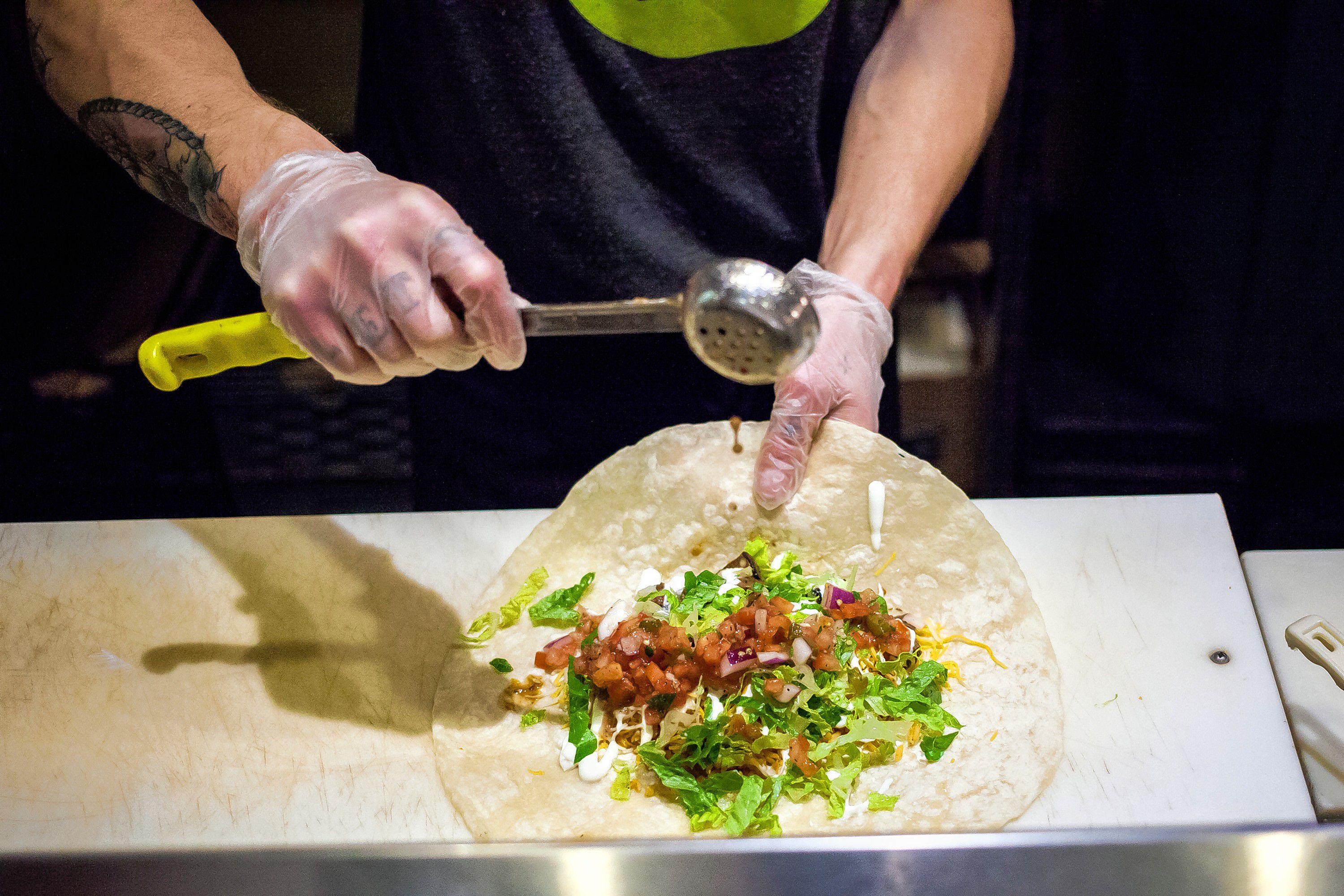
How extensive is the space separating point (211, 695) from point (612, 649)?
2.53ft

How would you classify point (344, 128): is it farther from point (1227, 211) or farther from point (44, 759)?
point (1227, 211)

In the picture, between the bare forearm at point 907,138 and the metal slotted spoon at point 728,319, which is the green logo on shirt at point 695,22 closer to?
the bare forearm at point 907,138

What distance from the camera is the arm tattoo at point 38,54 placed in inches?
61.6

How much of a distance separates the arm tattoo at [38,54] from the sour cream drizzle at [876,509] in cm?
165

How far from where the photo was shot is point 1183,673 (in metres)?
1.58

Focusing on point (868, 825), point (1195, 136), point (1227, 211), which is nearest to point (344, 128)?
point (868, 825)

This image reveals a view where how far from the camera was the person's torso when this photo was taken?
170 cm

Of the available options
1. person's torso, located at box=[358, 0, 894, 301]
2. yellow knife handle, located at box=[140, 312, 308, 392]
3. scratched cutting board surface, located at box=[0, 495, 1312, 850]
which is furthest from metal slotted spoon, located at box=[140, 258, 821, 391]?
scratched cutting board surface, located at box=[0, 495, 1312, 850]

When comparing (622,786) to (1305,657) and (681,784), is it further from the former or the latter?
(1305,657)

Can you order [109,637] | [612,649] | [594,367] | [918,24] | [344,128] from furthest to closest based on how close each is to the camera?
[594,367]
[918,24]
[109,637]
[344,128]
[612,649]

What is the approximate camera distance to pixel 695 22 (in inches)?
66.1

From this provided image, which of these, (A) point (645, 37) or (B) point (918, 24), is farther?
(B) point (918, 24)

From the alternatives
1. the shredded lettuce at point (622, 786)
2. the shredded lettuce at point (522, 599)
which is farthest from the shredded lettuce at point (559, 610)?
the shredded lettuce at point (622, 786)

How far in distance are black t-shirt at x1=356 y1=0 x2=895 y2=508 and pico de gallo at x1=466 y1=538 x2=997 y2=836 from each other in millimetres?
662
